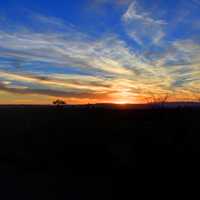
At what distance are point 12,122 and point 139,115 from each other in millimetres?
6998

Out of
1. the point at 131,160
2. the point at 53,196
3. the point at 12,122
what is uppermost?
the point at 12,122

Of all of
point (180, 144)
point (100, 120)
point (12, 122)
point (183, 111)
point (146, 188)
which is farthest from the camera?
point (12, 122)

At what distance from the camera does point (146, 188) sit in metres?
8.99

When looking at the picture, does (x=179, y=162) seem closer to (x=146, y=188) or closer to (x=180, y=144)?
(x=180, y=144)

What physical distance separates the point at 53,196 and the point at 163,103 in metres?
5.48

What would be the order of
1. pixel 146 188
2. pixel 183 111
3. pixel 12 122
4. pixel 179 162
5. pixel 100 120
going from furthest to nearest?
pixel 12 122, pixel 100 120, pixel 183 111, pixel 179 162, pixel 146 188

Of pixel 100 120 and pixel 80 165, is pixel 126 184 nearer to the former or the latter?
pixel 80 165

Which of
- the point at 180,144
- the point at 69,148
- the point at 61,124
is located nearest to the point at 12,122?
the point at 61,124

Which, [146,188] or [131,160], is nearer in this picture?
[146,188]

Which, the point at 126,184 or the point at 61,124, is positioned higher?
the point at 61,124

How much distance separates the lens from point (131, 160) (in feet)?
35.0

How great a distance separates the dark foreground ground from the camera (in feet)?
30.8

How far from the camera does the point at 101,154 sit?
11.6 metres

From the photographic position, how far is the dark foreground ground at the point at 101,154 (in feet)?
30.8
